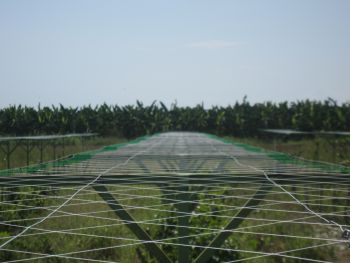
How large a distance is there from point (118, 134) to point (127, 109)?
1.44 meters

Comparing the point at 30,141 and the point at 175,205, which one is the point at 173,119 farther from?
the point at 175,205

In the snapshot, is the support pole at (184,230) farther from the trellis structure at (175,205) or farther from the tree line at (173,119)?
the tree line at (173,119)

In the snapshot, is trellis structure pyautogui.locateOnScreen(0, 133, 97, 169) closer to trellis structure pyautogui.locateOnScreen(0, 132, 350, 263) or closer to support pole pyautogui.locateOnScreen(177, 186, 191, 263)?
trellis structure pyautogui.locateOnScreen(0, 132, 350, 263)

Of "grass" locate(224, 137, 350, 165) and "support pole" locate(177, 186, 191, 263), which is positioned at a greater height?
"support pole" locate(177, 186, 191, 263)

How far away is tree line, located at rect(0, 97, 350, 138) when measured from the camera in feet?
67.9

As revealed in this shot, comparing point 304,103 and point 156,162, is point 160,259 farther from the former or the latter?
point 304,103

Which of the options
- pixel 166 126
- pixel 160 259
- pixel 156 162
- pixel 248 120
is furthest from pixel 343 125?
pixel 160 259

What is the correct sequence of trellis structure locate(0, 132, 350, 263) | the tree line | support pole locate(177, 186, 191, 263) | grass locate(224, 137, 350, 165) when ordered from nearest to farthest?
support pole locate(177, 186, 191, 263) → trellis structure locate(0, 132, 350, 263) → grass locate(224, 137, 350, 165) → the tree line

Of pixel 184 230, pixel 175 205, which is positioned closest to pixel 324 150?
pixel 175 205

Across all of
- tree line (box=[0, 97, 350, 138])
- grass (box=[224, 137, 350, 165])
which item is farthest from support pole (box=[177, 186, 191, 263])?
tree line (box=[0, 97, 350, 138])

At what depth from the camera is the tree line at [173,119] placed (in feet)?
67.9

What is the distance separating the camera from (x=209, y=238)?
432 centimetres

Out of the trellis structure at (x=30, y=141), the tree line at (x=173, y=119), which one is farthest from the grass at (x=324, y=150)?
the trellis structure at (x=30, y=141)

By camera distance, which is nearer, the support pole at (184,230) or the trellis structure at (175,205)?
the support pole at (184,230)
